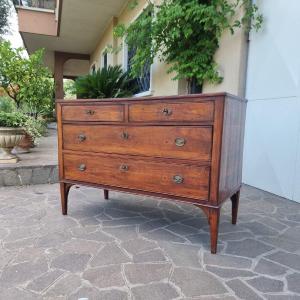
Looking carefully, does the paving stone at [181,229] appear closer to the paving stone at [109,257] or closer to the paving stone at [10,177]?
the paving stone at [109,257]

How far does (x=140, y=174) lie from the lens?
190cm

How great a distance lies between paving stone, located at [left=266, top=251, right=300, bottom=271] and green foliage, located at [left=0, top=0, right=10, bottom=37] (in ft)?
45.1

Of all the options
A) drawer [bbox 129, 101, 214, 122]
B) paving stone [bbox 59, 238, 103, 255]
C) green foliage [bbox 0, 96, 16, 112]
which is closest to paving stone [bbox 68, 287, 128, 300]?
paving stone [bbox 59, 238, 103, 255]

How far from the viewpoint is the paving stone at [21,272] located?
1407 mm

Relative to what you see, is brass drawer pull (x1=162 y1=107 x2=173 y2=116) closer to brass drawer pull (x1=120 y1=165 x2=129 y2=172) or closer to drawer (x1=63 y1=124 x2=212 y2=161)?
drawer (x1=63 y1=124 x2=212 y2=161)

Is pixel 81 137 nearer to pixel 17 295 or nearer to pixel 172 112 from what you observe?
pixel 172 112

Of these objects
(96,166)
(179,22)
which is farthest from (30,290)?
(179,22)

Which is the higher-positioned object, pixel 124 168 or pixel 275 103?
pixel 275 103

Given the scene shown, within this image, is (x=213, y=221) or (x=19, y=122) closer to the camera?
(x=213, y=221)

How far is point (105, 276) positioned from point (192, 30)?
3.04 metres

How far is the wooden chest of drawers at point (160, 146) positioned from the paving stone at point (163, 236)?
296mm

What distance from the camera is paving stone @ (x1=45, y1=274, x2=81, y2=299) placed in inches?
51.9

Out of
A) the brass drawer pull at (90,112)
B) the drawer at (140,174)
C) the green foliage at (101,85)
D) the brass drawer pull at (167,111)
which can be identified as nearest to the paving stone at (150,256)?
the drawer at (140,174)

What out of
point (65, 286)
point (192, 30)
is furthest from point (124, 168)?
point (192, 30)
